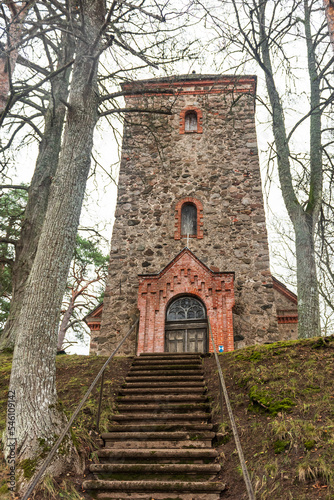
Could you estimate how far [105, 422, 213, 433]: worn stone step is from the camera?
524 cm

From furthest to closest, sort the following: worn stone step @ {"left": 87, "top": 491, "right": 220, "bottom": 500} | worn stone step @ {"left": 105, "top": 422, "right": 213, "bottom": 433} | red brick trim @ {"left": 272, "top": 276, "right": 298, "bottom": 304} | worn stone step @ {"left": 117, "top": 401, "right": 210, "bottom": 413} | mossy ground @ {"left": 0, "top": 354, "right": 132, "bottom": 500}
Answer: red brick trim @ {"left": 272, "top": 276, "right": 298, "bottom": 304} < worn stone step @ {"left": 117, "top": 401, "right": 210, "bottom": 413} < worn stone step @ {"left": 105, "top": 422, "right": 213, "bottom": 433} < worn stone step @ {"left": 87, "top": 491, "right": 220, "bottom": 500} < mossy ground @ {"left": 0, "top": 354, "right": 132, "bottom": 500}

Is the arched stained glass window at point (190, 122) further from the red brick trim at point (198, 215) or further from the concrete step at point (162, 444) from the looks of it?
the concrete step at point (162, 444)

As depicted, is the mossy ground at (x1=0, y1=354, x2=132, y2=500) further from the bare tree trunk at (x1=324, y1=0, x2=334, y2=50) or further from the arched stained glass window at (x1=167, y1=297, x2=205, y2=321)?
the bare tree trunk at (x1=324, y1=0, x2=334, y2=50)

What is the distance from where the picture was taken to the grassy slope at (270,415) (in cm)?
365

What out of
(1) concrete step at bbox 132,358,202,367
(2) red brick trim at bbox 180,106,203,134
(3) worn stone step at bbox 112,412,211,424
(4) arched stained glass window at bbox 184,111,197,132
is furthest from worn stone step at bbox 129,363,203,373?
(4) arched stained glass window at bbox 184,111,197,132

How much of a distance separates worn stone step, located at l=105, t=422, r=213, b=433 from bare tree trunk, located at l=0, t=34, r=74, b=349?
3.70 m

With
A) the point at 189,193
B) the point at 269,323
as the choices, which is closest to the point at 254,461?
the point at 269,323

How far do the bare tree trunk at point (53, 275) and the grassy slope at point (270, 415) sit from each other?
53 centimetres

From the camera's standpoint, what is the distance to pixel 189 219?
1222 cm

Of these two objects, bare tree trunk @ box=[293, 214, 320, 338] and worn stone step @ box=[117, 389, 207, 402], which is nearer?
worn stone step @ box=[117, 389, 207, 402]

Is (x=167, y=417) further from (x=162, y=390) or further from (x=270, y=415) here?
(x=270, y=415)

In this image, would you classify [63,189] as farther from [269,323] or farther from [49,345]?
[269,323]

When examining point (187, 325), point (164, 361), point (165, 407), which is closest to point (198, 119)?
point (187, 325)

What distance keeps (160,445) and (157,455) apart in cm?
35
